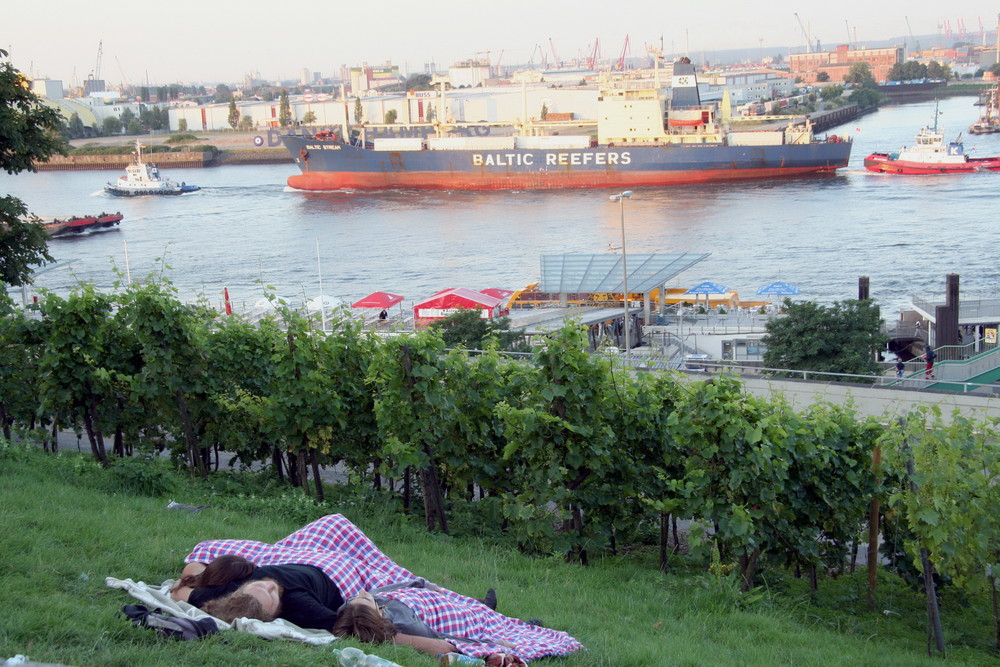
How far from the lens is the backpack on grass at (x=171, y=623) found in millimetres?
2133

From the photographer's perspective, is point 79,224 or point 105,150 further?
point 105,150

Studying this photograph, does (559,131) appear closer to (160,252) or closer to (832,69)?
(160,252)

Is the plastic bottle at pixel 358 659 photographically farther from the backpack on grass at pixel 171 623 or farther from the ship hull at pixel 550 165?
the ship hull at pixel 550 165

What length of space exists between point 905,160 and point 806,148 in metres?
3.45

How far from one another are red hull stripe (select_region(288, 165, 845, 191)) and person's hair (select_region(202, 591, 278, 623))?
32.8 metres

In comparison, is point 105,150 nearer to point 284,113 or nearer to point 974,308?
point 284,113

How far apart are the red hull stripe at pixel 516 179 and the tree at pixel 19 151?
29.2 m

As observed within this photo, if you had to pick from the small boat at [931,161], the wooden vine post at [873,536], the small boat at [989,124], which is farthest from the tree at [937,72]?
the wooden vine post at [873,536]

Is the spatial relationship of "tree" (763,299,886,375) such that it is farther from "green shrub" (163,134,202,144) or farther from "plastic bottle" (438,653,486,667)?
"green shrub" (163,134,202,144)

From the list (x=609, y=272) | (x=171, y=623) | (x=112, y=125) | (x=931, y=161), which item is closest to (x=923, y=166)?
(x=931, y=161)

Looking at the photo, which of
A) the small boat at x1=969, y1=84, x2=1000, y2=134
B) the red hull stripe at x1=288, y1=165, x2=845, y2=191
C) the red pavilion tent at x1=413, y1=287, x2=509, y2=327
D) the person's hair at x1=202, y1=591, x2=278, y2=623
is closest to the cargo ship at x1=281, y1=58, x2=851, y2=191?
the red hull stripe at x1=288, y1=165, x2=845, y2=191

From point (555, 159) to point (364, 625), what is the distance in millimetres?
33307

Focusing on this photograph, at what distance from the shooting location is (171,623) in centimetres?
215

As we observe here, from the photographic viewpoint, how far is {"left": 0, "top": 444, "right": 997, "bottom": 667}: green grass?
2.13 meters
